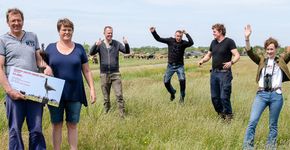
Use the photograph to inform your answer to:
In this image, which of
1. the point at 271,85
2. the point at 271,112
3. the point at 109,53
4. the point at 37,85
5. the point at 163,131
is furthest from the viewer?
the point at 109,53

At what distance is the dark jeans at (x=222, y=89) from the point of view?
827 cm

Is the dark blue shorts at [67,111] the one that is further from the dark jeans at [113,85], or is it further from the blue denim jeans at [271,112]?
the dark jeans at [113,85]

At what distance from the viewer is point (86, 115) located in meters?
7.85

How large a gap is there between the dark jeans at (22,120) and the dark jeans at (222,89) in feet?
13.4

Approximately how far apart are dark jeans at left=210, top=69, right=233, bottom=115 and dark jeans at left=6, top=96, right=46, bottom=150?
4.08 m

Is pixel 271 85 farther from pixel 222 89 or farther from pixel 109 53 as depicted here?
pixel 109 53

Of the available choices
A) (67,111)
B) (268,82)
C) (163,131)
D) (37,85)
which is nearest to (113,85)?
(163,131)

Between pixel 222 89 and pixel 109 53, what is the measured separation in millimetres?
2396

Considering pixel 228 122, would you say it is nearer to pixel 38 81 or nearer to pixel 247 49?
pixel 247 49

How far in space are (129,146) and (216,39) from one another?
3.30 metres

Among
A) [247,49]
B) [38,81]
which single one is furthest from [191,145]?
[38,81]

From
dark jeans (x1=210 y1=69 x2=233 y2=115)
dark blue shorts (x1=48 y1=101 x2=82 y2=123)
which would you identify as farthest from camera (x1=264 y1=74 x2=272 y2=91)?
dark blue shorts (x1=48 y1=101 x2=82 y2=123)

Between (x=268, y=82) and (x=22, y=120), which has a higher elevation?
(x=268, y=82)

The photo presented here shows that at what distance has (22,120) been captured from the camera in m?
5.21
